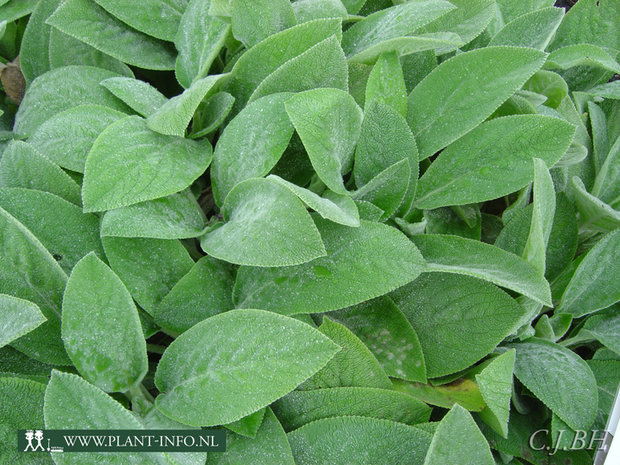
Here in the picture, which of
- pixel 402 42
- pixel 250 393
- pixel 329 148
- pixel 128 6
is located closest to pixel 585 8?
pixel 402 42

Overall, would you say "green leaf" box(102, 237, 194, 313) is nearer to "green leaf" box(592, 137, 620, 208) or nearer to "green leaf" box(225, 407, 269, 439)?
"green leaf" box(225, 407, 269, 439)

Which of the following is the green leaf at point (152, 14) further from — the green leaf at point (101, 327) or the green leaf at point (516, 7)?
the green leaf at point (516, 7)

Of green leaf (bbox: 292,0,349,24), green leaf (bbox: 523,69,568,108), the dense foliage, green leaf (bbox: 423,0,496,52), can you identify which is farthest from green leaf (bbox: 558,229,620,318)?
green leaf (bbox: 292,0,349,24)

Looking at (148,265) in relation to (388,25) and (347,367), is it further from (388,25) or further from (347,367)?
(388,25)

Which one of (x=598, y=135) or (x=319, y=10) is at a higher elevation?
(x=319, y=10)

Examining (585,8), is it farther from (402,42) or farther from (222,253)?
(222,253)

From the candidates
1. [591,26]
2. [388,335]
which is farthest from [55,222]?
[591,26]
